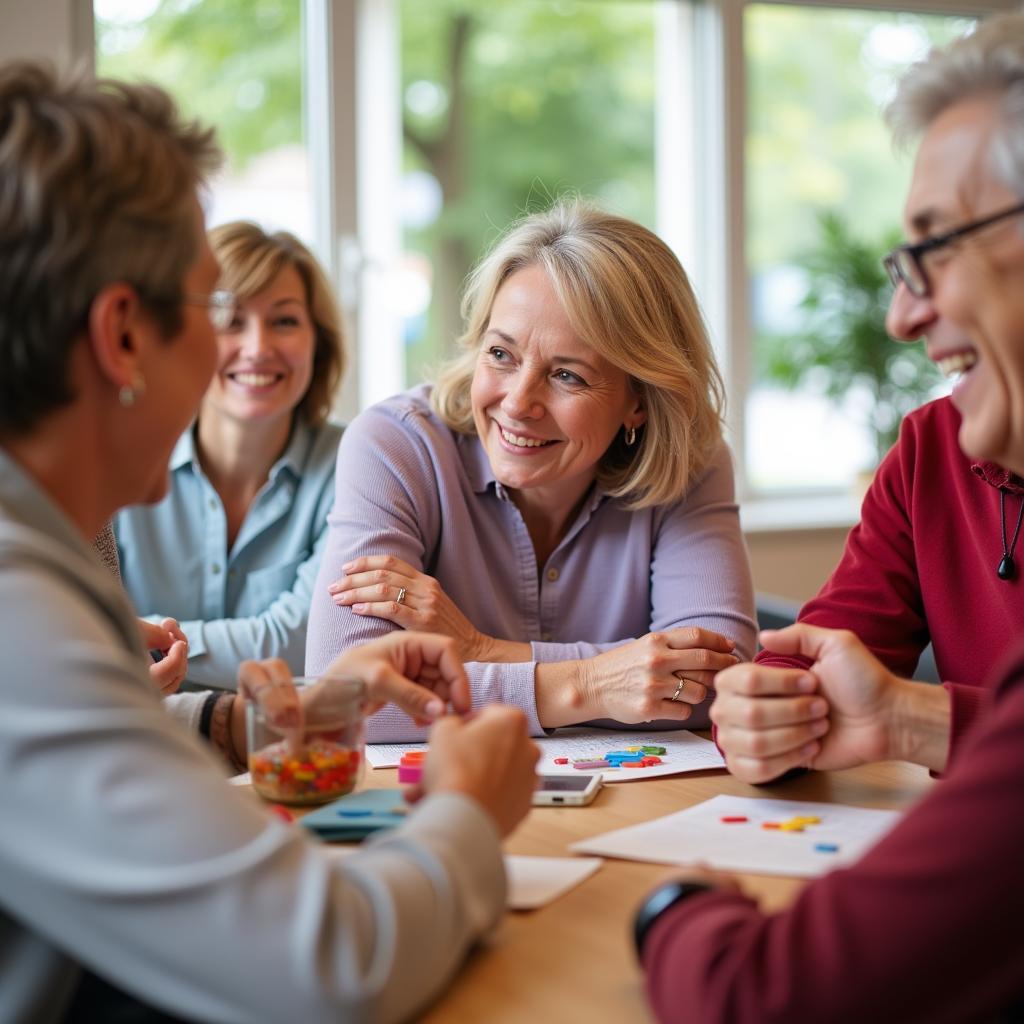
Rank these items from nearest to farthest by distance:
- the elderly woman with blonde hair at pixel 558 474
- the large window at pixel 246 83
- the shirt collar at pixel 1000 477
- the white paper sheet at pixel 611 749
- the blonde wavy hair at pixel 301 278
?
the white paper sheet at pixel 611 749, the shirt collar at pixel 1000 477, the elderly woman with blonde hair at pixel 558 474, the blonde wavy hair at pixel 301 278, the large window at pixel 246 83

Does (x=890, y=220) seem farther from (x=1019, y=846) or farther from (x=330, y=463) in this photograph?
(x=1019, y=846)

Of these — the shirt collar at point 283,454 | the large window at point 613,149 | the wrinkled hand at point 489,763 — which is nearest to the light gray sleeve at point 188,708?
the wrinkled hand at point 489,763

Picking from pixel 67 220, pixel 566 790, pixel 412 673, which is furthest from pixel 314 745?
pixel 67 220

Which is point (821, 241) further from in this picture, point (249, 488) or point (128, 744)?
point (128, 744)

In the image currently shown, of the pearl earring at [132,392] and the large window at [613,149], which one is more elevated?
the large window at [613,149]

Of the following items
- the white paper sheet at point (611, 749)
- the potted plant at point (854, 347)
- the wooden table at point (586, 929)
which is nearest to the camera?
the wooden table at point (586, 929)

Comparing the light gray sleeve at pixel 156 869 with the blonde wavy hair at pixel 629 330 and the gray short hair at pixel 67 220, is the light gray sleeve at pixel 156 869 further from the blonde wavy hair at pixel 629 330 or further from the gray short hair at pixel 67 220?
the blonde wavy hair at pixel 629 330

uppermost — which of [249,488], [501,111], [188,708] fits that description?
[501,111]

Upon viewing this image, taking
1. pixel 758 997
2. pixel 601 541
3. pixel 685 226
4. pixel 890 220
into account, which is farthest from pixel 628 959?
pixel 890 220

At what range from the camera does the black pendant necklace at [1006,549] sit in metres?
1.84

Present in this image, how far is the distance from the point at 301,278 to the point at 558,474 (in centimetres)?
131

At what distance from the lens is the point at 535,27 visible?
654 cm

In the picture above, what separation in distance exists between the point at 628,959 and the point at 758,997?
205mm

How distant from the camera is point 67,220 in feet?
3.44
